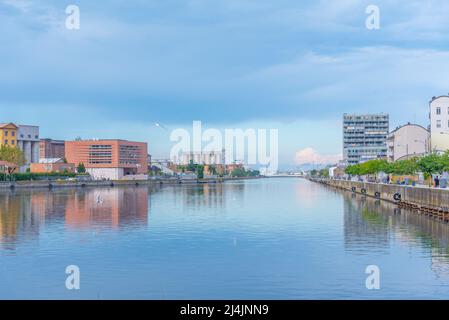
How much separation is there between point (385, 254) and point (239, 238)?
1339 cm

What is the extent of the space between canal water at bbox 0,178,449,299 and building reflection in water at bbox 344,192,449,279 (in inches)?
3.5

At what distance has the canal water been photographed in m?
29.0

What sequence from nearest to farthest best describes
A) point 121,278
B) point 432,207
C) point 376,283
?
point 376,283 → point 121,278 → point 432,207

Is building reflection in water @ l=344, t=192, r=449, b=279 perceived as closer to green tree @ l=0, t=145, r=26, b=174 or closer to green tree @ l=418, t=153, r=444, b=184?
green tree @ l=418, t=153, r=444, b=184

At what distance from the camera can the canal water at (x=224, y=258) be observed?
29.0m

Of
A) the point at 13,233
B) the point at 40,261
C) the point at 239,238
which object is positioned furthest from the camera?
the point at 13,233

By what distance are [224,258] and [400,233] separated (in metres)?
19.6

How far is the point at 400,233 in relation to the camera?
5097 centimetres

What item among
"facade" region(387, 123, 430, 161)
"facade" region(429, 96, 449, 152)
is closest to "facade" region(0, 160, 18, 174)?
"facade" region(387, 123, 430, 161)

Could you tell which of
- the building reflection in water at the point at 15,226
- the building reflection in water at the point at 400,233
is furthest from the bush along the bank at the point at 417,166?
the building reflection in water at the point at 15,226

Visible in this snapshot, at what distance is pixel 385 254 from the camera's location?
3919 centimetres

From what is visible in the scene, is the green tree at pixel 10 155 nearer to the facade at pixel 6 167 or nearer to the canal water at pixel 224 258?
the facade at pixel 6 167
